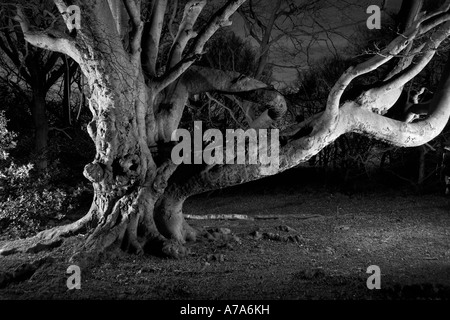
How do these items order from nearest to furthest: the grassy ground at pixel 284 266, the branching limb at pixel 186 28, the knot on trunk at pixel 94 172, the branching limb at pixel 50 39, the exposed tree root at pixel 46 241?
the grassy ground at pixel 284 266, the branching limb at pixel 50 39, the knot on trunk at pixel 94 172, the exposed tree root at pixel 46 241, the branching limb at pixel 186 28

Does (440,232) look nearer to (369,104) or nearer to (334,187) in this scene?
(369,104)

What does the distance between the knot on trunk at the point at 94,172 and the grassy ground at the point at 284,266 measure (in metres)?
1.19

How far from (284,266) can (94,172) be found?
10.4 feet

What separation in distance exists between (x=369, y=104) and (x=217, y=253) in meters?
3.60

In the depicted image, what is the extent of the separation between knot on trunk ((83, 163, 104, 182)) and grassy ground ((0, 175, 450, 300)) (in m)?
1.19

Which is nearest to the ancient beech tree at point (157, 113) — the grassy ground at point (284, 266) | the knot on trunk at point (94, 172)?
the knot on trunk at point (94, 172)

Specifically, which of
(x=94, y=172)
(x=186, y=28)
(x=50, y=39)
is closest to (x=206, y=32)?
(x=186, y=28)

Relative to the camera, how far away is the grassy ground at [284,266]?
5.13 meters

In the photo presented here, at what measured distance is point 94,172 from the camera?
22.6 ft

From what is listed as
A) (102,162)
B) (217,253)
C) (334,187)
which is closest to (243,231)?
(217,253)

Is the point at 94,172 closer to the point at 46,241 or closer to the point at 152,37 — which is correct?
the point at 46,241

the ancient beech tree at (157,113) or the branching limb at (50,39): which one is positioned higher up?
the branching limb at (50,39)

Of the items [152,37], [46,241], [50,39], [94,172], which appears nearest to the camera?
[50,39]

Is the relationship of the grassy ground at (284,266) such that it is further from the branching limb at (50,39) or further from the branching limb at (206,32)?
the branching limb at (50,39)
